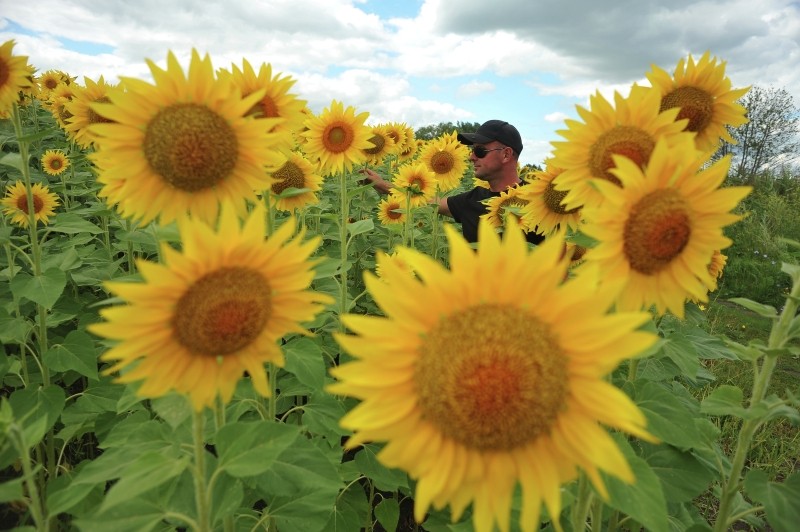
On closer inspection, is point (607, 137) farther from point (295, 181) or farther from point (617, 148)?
point (295, 181)

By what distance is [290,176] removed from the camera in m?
3.94

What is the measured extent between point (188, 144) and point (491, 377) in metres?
1.29

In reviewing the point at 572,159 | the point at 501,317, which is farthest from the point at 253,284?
the point at 572,159

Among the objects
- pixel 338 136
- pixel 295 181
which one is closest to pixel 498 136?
pixel 338 136

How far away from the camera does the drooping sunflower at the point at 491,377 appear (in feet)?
3.59

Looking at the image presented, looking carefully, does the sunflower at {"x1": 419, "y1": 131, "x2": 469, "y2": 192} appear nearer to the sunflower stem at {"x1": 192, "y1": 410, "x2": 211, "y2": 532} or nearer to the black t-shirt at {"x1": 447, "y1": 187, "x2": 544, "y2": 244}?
the black t-shirt at {"x1": 447, "y1": 187, "x2": 544, "y2": 244}

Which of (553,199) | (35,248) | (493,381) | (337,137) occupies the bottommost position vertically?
(35,248)

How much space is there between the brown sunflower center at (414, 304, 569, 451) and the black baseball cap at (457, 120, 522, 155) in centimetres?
560

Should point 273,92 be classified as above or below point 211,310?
above

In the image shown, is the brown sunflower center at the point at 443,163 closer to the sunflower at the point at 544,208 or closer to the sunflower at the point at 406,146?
the sunflower at the point at 406,146

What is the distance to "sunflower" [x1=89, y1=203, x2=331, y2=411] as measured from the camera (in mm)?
1285

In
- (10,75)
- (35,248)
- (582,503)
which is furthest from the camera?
(35,248)

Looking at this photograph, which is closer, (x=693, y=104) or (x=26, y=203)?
(x=693, y=104)

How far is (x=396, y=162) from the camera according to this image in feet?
27.5
